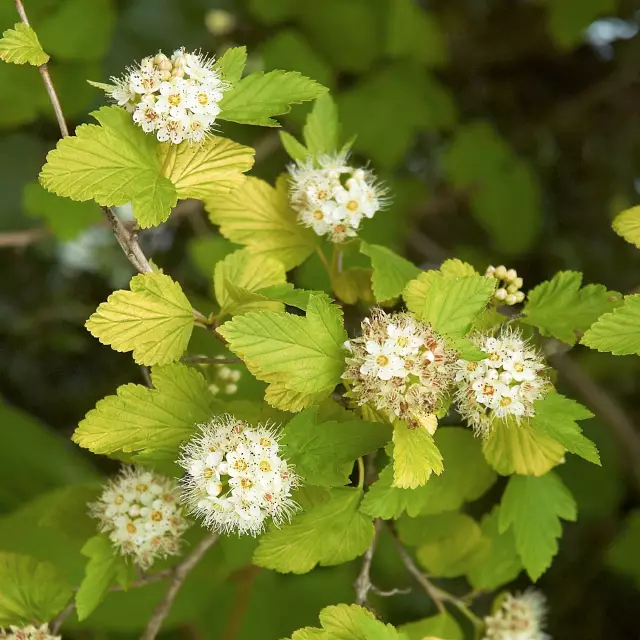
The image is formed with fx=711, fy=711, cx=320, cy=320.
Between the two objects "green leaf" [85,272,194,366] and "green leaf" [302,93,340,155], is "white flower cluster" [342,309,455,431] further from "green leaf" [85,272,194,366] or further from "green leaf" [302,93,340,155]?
"green leaf" [302,93,340,155]

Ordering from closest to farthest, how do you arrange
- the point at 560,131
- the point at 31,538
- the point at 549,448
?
1. the point at 549,448
2. the point at 31,538
3. the point at 560,131

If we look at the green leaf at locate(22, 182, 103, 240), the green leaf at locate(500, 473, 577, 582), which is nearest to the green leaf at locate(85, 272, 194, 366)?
the green leaf at locate(500, 473, 577, 582)

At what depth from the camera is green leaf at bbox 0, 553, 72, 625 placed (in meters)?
0.95

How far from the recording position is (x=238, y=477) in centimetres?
75

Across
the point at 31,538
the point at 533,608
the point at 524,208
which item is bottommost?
the point at 31,538

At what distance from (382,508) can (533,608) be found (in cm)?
49

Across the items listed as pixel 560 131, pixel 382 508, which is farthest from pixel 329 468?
pixel 560 131

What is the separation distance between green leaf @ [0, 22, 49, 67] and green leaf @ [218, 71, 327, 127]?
20 cm

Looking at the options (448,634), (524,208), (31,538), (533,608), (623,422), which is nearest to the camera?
(448,634)

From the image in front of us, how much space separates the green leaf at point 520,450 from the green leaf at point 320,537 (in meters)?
0.19

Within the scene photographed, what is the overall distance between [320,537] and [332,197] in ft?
1.42

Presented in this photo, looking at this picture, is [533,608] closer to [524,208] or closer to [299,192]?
[299,192]

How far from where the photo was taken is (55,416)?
204 centimetres

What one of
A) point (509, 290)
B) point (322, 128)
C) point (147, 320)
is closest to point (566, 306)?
point (509, 290)
